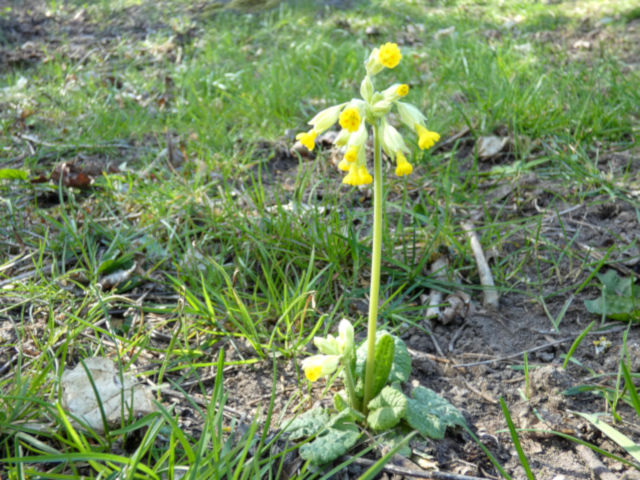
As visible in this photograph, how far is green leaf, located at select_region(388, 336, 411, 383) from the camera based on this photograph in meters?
1.73

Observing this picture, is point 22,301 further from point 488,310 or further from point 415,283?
point 488,310

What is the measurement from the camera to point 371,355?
1.55m

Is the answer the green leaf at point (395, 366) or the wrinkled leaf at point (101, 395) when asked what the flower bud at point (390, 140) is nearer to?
the green leaf at point (395, 366)

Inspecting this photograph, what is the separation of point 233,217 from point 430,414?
1.37 metres

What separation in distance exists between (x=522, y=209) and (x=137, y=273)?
6.06 ft

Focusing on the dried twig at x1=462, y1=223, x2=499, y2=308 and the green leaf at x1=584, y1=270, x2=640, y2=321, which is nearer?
the green leaf at x1=584, y1=270, x2=640, y2=321

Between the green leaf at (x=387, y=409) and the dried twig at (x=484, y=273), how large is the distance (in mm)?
783

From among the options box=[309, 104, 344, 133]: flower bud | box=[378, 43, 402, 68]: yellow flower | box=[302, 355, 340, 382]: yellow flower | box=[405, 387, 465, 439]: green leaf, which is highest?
box=[378, 43, 402, 68]: yellow flower

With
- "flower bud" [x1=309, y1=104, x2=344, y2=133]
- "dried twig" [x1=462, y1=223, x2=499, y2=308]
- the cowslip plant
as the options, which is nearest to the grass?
"dried twig" [x1=462, y1=223, x2=499, y2=308]

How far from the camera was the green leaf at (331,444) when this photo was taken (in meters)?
1.46

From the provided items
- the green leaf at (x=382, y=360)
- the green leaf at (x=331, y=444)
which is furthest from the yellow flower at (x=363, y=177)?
the green leaf at (x=331, y=444)

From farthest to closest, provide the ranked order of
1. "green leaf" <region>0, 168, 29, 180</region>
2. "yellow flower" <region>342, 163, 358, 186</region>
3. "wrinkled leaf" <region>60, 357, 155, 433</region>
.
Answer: "green leaf" <region>0, 168, 29, 180</region>, "wrinkled leaf" <region>60, 357, 155, 433</region>, "yellow flower" <region>342, 163, 358, 186</region>

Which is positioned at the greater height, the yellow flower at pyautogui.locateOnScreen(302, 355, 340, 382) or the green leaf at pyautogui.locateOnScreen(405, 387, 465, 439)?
the yellow flower at pyautogui.locateOnScreen(302, 355, 340, 382)

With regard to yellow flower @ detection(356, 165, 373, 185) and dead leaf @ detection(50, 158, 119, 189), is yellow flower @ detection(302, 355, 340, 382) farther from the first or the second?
dead leaf @ detection(50, 158, 119, 189)
